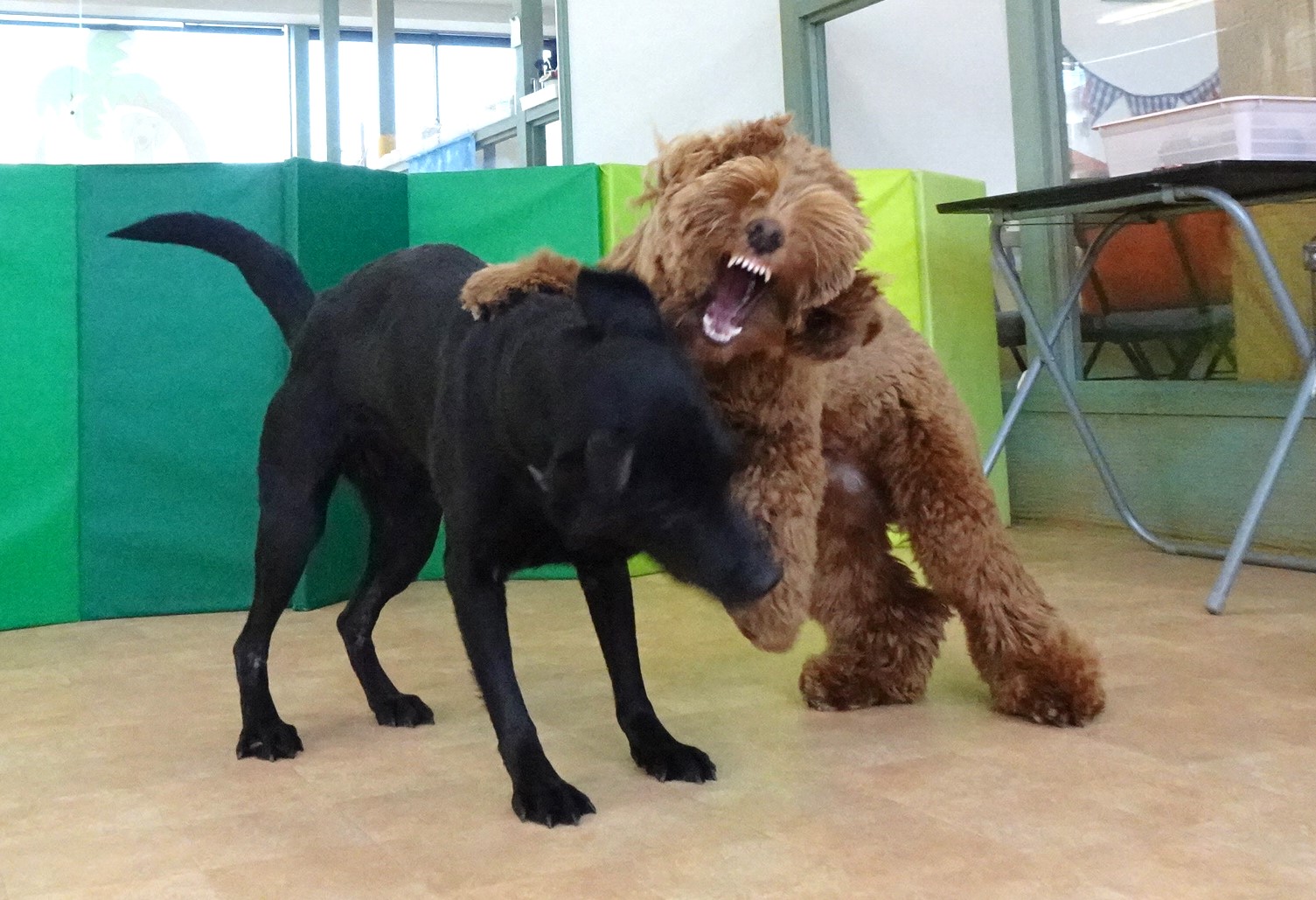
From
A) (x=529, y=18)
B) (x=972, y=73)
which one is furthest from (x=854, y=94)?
(x=529, y=18)

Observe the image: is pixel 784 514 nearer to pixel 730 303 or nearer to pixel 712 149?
pixel 730 303

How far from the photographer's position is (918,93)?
191 inches

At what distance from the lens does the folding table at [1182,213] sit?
8.64 ft

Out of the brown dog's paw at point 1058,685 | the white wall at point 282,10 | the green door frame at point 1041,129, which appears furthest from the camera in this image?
the white wall at point 282,10

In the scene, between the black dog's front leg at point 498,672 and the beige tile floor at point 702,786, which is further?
the black dog's front leg at point 498,672

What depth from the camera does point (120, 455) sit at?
3121 mm

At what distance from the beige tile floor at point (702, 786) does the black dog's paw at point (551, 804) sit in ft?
0.08

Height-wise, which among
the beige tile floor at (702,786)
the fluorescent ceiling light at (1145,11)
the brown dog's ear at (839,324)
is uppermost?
the fluorescent ceiling light at (1145,11)

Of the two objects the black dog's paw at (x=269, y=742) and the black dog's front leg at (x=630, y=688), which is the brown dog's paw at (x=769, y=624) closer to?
the black dog's front leg at (x=630, y=688)

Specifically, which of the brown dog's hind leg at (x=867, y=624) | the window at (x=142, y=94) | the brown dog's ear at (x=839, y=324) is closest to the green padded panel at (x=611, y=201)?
the brown dog's hind leg at (x=867, y=624)

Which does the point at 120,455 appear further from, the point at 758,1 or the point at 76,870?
the point at 758,1

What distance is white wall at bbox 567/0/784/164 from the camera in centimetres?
491

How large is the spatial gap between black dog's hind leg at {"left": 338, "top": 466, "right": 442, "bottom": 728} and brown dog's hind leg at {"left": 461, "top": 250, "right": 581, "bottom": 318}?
1.94 feet

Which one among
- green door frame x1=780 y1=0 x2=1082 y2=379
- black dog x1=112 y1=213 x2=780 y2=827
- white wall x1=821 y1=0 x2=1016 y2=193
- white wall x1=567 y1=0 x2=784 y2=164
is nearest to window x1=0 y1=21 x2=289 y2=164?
white wall x1=567 y1=0 x2=784 y2=164
